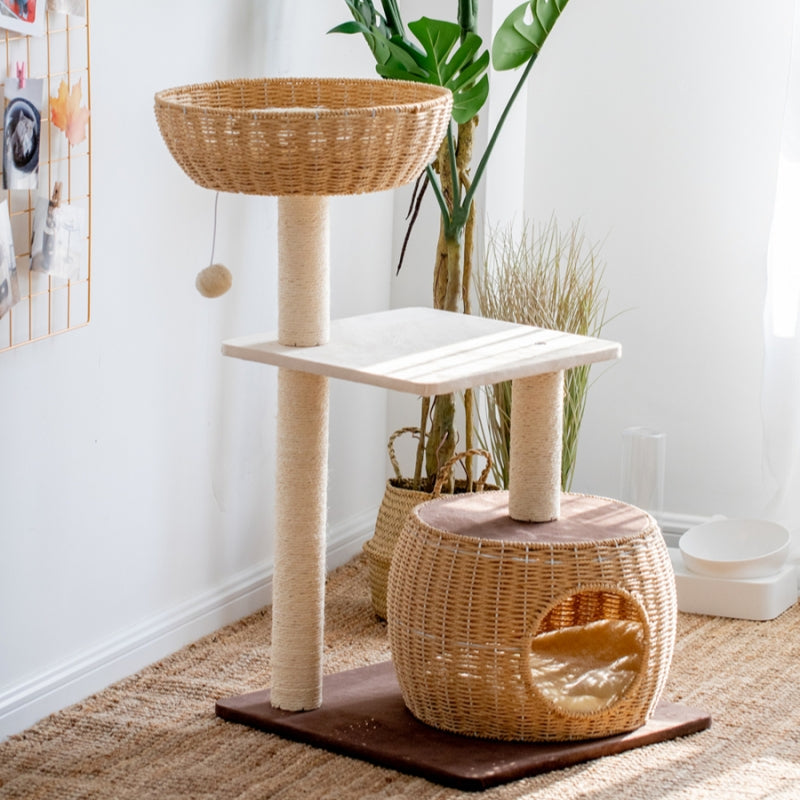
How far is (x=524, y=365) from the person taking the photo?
2.19m

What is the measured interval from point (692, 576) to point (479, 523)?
0.83 m

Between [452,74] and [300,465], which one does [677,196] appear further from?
[300,465]

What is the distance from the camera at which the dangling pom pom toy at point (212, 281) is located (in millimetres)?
2455

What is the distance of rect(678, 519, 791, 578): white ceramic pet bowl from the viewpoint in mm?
2979

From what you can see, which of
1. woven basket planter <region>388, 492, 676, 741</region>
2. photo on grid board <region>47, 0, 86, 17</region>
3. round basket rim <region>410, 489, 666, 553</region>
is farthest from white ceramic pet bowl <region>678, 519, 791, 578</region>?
photo on grid board <region>47, 0, 86, 17</region>

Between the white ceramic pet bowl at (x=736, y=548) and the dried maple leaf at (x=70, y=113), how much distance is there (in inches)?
61.0

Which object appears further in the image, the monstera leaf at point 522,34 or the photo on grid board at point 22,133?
the monstera leaf at point 522,34

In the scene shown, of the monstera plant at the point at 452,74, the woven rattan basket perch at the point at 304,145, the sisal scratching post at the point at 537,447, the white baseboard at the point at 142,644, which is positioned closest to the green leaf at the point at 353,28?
the monstera plant at the point at 452,74

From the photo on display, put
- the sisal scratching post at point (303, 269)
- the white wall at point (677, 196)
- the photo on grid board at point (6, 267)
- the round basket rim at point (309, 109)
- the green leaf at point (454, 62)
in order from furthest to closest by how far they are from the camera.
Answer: the white wall at point (677, 196) < the green leaf at point (454, 62) < the sisal scratching post at point (303, 269) < the photo on grid board at point (6, 267) < the round basket rim at point (309, 109)

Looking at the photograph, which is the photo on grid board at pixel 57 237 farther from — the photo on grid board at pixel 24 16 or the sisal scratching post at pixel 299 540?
the sisal scratching post at pixel 299 540

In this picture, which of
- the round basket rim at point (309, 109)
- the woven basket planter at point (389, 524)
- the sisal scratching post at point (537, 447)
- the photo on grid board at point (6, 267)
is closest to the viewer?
the round basket rim at point (309, 109)

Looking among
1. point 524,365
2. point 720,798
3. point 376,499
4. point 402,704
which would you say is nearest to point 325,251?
point 524,365

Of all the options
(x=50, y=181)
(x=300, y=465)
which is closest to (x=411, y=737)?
(x=300, y=465)

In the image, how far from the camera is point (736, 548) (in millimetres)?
3111
